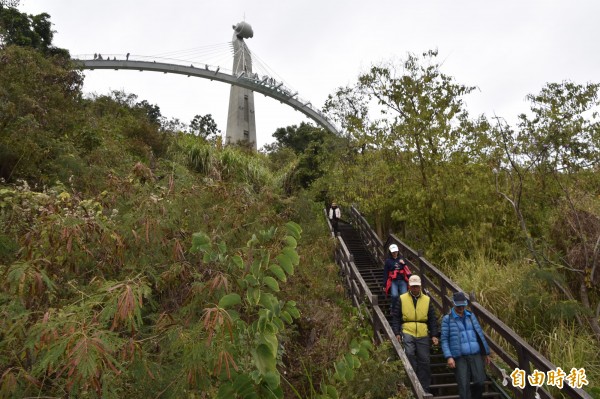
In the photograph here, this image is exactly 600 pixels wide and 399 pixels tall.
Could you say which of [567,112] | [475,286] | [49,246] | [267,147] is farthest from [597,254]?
[267,147]

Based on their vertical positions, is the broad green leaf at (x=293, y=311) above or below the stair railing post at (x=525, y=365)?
above

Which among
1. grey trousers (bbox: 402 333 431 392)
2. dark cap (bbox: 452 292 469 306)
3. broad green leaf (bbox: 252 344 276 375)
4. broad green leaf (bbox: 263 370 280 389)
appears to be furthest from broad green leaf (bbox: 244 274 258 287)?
grey trousers (bbox: 402 333 431 392)

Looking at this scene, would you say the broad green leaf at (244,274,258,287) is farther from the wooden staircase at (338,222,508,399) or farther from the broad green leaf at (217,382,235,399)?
the wooden staircase at (338,222,508,399)

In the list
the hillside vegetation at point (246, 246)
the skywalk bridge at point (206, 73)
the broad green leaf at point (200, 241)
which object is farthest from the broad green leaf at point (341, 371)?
the skywalk bridge at point (206, 73)

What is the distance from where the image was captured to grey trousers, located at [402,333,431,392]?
446 centimetres

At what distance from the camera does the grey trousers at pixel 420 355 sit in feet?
14.6

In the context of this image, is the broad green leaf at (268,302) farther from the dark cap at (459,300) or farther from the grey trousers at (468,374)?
the grey trousers at (468,374)

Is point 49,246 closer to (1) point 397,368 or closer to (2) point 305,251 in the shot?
(1) point 397,368

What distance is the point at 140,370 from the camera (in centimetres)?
228

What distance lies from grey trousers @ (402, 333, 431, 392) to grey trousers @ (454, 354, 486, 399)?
0.42 m

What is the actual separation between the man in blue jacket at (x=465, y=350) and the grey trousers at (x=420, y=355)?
1.26 feet

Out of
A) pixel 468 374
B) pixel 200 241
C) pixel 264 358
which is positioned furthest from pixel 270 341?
pixel 468 374

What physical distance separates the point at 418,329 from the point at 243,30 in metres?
42.4

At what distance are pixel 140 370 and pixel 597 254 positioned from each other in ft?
20.3
